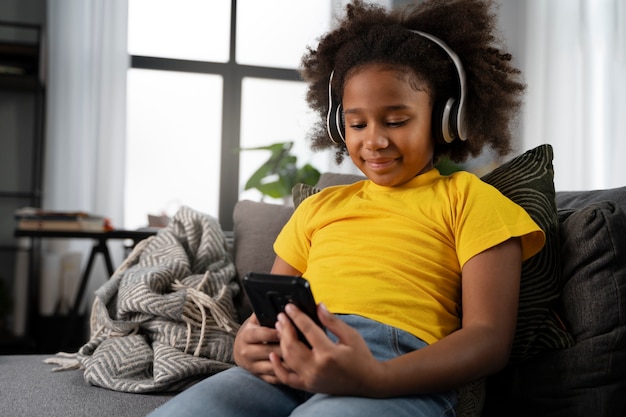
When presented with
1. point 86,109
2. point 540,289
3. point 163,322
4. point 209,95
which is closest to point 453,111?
point 540,289

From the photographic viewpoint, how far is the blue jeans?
89 cm

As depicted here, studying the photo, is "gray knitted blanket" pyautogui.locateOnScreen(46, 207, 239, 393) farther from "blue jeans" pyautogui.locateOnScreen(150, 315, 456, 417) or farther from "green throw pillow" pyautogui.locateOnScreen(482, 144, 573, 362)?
"green throw pillow" pyautogui.locateOnScreen(482, 144, 573, 362)

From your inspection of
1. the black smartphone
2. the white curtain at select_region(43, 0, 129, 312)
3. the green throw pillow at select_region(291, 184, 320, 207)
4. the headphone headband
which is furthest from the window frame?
the black smartphone

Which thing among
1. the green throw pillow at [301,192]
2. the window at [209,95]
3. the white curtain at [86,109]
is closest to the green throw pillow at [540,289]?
the green throw pillow at [301,192]

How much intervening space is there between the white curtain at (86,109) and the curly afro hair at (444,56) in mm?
2811

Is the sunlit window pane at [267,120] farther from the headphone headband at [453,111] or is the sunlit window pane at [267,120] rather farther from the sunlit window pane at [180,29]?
the headphone headband at [453,111]

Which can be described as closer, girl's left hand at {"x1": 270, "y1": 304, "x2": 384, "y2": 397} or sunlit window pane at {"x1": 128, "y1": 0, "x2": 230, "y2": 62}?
girl's left hand at {"x1": 270, "y1": 304, "x2": 384, "y2": 397}

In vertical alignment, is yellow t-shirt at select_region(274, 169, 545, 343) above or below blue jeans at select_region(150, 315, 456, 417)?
above

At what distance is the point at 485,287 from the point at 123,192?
321 cm

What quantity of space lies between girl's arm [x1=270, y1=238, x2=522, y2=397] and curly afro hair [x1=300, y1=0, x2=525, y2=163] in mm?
292

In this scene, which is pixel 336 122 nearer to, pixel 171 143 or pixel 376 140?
pixel 376 140

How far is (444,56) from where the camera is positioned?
1205mm

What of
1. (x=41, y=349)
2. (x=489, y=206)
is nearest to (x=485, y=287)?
(x=489, y=206)

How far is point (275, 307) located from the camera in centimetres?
92
